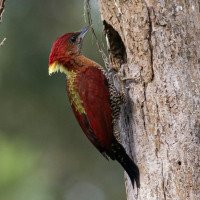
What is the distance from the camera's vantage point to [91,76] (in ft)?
16.4

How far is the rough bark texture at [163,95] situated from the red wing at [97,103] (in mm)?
199

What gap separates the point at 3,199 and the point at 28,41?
2.91 meters

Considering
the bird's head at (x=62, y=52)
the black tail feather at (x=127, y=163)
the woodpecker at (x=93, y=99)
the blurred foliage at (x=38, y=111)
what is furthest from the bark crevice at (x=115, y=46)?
the blurred foliage at (x=38, y=111)

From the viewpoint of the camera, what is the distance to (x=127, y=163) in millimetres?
4520

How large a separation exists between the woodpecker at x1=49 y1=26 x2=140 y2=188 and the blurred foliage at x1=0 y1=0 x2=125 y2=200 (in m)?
3.51

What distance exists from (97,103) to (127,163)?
688 mm

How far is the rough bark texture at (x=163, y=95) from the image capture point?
13.8ft

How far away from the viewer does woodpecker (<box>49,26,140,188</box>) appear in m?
4.65

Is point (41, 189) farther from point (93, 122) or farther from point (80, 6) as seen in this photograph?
point (93, 122)

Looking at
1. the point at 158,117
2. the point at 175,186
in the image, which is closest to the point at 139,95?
the point at 158,117

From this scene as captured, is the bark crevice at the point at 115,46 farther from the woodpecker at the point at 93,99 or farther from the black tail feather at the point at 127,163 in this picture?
the black tail feather at the point at 127,163

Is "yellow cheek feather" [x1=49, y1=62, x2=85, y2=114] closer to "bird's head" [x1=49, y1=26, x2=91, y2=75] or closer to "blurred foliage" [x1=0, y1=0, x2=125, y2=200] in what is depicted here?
"bird's head" [x1=49, y1=26, x2=91, y2=75]

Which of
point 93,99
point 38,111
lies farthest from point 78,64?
point 38,111

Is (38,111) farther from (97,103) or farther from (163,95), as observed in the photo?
(163,95)
